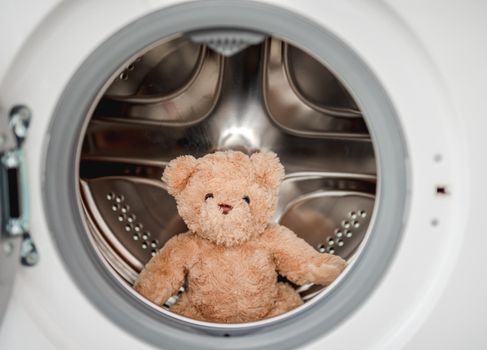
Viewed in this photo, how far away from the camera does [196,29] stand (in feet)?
2.62

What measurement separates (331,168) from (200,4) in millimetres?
486

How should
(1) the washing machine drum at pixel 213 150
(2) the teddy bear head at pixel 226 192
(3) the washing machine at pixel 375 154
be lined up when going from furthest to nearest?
(2) the teddy bear head at pixel 226 192 → (1) the washing machine drum at pixel 213 150 → (3) the washing machine at pixel 375 154

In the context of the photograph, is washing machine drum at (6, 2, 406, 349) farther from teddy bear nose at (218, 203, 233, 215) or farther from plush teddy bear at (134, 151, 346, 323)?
teddy bear nose at (218, 203, 233, 215)

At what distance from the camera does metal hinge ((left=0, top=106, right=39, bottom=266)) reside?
76 centimetres

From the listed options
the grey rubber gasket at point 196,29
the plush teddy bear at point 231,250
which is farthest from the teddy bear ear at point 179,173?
the grey rubber gasket at point 196,29

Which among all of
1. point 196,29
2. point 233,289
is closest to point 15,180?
point 196,29

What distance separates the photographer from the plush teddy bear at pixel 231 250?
102 centimetres

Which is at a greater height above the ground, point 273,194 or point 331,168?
point 331,168

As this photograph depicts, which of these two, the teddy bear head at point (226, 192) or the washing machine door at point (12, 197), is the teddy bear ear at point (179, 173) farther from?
the washing machine door at point (12, 197)

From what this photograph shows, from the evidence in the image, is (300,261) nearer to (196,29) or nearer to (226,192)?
(226,192)

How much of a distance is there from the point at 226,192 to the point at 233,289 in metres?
0.16

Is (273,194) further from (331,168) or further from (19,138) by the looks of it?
(19,138)

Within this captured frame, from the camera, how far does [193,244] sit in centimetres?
106

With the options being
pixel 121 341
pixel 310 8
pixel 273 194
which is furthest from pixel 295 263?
pixel 310 8
